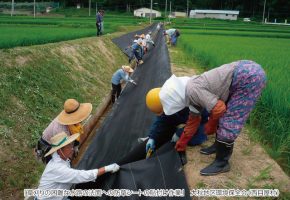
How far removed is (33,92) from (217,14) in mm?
63319

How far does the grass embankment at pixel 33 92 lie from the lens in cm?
479

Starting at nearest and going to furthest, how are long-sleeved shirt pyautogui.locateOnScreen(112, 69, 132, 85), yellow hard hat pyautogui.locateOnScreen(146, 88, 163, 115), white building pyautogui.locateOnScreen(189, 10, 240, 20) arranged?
1. yellow hard hat pyautogui.locateOnScreen(146, 88, 163, 115)
2. long-sleeved shirt pyautogui.locateOnScreen(112, 69, 132, 85)
3. white building pyautogui.locateOnScreen(189, 10, 240, 20)

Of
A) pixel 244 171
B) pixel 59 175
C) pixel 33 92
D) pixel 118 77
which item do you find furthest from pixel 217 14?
pixel 59 175

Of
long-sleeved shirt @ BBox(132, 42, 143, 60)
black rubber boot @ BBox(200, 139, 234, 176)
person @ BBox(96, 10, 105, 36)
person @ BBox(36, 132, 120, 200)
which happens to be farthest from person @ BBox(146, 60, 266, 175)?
person @ BBox(96, 10, 105, 36)

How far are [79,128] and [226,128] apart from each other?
5.62ft

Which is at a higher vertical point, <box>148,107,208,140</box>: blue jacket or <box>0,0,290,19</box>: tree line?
<box>0,0,290,19</box>: tree line

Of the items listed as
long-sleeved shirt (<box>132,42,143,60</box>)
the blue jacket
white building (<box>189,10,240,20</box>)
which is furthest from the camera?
white building (<box>189,10,240,20</box>)

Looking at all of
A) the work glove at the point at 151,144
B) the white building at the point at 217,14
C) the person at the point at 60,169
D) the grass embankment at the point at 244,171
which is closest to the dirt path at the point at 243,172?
the grass embankment at the point at 244,171

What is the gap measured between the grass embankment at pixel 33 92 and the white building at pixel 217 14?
56827 millimetres

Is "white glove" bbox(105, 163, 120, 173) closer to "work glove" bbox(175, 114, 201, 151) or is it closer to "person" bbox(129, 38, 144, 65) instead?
"work glove" bbox(175, 114, 201, 151)

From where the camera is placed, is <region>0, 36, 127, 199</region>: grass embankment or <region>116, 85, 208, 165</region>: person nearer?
<region>116, 85, 208, 165</region>: person

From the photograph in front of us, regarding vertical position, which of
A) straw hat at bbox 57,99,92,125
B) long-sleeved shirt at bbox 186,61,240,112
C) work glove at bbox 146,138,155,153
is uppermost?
long-sleeved shirt at bbox 186,61,240,112

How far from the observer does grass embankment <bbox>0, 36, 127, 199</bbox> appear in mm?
4785

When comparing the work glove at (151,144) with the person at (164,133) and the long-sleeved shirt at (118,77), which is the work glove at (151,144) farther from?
the long-sleeved shirt at (118,77)
